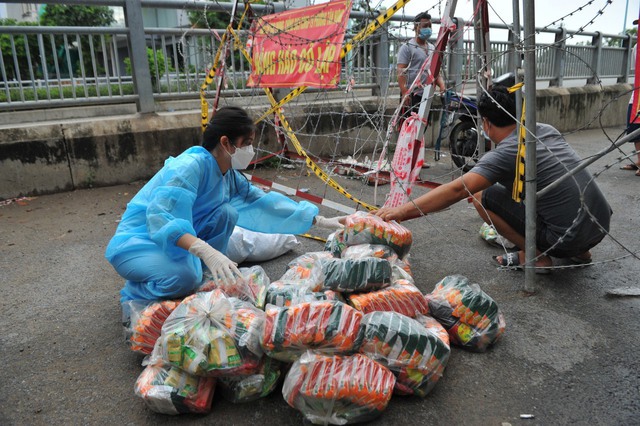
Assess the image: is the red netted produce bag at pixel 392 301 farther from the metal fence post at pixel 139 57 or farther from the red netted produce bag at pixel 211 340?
the metal fence post at pixel 139 57

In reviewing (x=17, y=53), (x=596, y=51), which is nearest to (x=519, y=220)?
(x=17, y=53)

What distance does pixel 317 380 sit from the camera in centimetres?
164

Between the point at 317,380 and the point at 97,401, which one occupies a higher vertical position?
the point at 317,380

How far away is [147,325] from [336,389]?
89 centimetres

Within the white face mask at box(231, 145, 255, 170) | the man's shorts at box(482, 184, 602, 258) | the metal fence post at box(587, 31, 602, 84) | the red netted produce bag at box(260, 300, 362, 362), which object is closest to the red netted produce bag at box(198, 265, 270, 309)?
the red netted produce bag at box(260, 300, 362, 362)

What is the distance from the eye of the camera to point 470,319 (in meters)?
2.13

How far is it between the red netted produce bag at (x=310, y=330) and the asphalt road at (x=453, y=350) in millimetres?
261

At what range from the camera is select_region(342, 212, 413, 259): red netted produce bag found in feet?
8.80

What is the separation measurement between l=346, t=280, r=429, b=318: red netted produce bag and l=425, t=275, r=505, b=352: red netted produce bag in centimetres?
10

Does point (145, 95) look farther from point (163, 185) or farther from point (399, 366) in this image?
point (399, 366)

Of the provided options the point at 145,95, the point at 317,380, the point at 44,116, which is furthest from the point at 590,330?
the point at 44,116

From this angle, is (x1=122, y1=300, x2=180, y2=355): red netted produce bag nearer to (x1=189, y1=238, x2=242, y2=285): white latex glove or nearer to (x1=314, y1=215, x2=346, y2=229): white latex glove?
(x1=189, y1=238, x2=242, y2=285): white latex glove

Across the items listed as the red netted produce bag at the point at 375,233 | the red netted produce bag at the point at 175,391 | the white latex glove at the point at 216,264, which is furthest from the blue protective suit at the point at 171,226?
the red netted produce bag at the point at 375,233

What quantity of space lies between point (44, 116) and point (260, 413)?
513 centimetres
